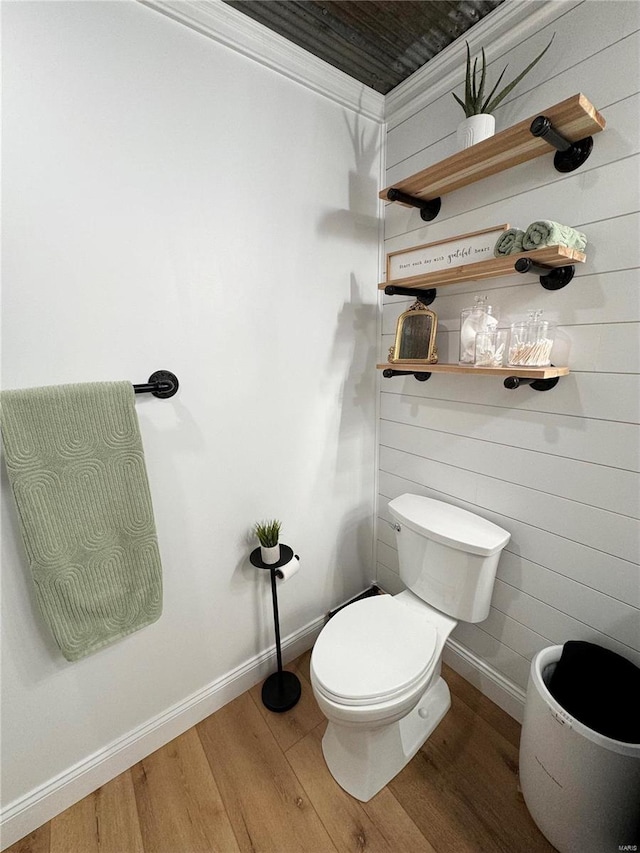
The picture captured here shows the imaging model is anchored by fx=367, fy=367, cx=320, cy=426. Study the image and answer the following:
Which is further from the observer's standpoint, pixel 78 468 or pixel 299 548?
pixel 299 548

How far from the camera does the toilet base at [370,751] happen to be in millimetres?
1158

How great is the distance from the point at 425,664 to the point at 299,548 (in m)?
0.64

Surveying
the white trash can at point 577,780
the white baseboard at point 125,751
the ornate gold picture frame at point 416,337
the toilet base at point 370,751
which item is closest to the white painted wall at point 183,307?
the white baseboard at point 125,751

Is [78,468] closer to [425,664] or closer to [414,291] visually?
[425,664]

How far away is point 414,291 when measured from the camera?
1417mm

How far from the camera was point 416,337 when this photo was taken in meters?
1.41

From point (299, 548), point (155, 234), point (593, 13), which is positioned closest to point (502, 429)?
point (299, 548)

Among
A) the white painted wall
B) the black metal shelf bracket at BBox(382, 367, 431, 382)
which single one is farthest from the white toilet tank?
the black metal shelf bracket at BBox(382, 367, 431, 382)

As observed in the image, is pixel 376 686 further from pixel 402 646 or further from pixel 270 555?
pixel 270 555

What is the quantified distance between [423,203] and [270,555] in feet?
4.66

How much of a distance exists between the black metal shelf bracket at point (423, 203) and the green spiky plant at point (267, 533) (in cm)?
127

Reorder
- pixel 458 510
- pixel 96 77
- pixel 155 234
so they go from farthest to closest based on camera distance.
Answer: pixel 458 510, pixel 155 234, pixel 96 77

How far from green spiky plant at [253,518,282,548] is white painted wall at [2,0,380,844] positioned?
0.16ft

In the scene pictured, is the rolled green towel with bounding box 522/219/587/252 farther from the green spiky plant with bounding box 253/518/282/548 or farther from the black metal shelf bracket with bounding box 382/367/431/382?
the green spiky plant with bounding box 253/518/282/548
